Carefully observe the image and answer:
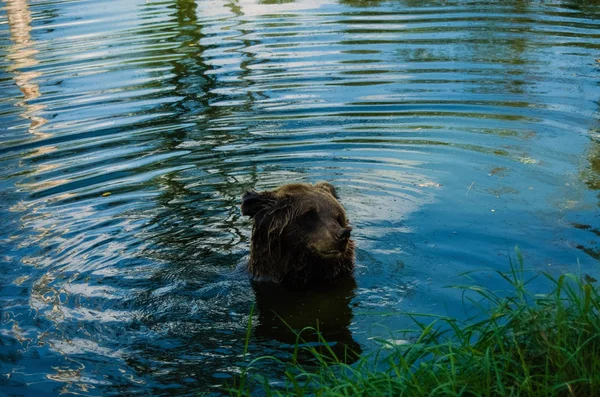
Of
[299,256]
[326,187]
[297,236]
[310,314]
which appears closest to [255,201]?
[297,236]

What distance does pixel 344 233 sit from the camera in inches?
273

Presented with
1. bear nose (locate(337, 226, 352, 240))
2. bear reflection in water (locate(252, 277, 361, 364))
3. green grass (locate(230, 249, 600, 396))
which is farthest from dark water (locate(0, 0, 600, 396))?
green grass (locate(230, 249, 600, 396))

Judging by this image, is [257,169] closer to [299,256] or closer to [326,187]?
[326,187]

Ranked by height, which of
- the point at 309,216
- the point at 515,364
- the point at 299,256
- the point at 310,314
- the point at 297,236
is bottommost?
the point at 310,314

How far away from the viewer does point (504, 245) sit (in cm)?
786

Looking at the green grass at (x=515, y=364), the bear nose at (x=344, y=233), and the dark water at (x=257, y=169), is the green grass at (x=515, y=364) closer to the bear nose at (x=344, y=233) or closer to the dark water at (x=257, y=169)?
the dark water at (x=257, y=169)

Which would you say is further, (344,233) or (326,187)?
(326,187)

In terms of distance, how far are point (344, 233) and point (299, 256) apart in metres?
0.79

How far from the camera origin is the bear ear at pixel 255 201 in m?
7.48

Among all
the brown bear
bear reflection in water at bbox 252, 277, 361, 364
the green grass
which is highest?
the green grass

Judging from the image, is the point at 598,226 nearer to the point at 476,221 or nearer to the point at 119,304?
the point at 476,221

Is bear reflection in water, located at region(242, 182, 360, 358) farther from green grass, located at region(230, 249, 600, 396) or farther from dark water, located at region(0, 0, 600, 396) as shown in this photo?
green grass, located at region(230, 249, 600, 396)

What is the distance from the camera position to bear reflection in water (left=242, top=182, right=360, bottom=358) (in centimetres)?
719

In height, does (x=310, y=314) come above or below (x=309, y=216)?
below
